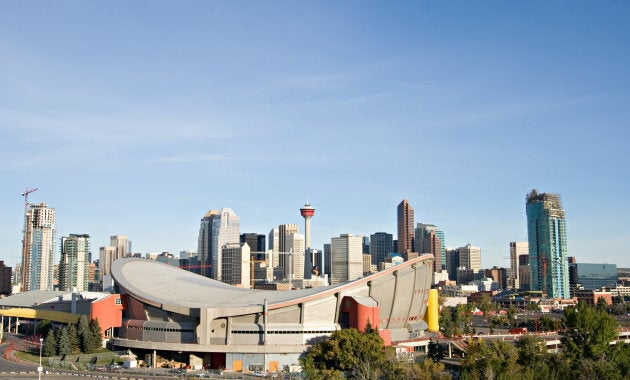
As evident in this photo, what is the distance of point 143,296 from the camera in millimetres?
92188

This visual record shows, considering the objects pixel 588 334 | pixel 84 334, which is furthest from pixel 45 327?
pixel 588 334

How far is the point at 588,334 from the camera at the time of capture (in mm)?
80562

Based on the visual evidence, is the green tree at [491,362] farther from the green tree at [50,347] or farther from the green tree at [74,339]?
the green tree at [50,347]

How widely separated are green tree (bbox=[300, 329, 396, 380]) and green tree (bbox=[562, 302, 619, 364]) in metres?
21.5

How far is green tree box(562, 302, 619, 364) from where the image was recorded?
78.9 metres

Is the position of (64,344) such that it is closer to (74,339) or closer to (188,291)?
(74,339)

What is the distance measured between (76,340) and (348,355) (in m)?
39.1

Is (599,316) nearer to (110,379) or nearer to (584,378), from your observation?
(584,378)

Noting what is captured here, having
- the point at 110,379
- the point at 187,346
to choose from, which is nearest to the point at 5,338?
the point at 187,346

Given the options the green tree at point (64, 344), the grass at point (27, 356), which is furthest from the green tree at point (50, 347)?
the grass at point (27, 356)

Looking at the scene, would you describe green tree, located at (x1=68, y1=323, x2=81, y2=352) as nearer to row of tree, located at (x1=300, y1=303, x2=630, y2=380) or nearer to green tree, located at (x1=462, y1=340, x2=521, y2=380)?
row of tree, located at (x1=300, y1=303, x2=630, y2=380)

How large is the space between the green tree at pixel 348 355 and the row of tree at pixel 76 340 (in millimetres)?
30089

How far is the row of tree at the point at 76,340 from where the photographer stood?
8869 cm

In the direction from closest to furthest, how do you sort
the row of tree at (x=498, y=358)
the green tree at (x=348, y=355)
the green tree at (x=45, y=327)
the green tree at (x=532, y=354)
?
the row of tree at (x=498, y=358)
the green tree at (x=348, y=355)
the green tree at (x=532, y=354)
the green tree at (x=45, y=327)
